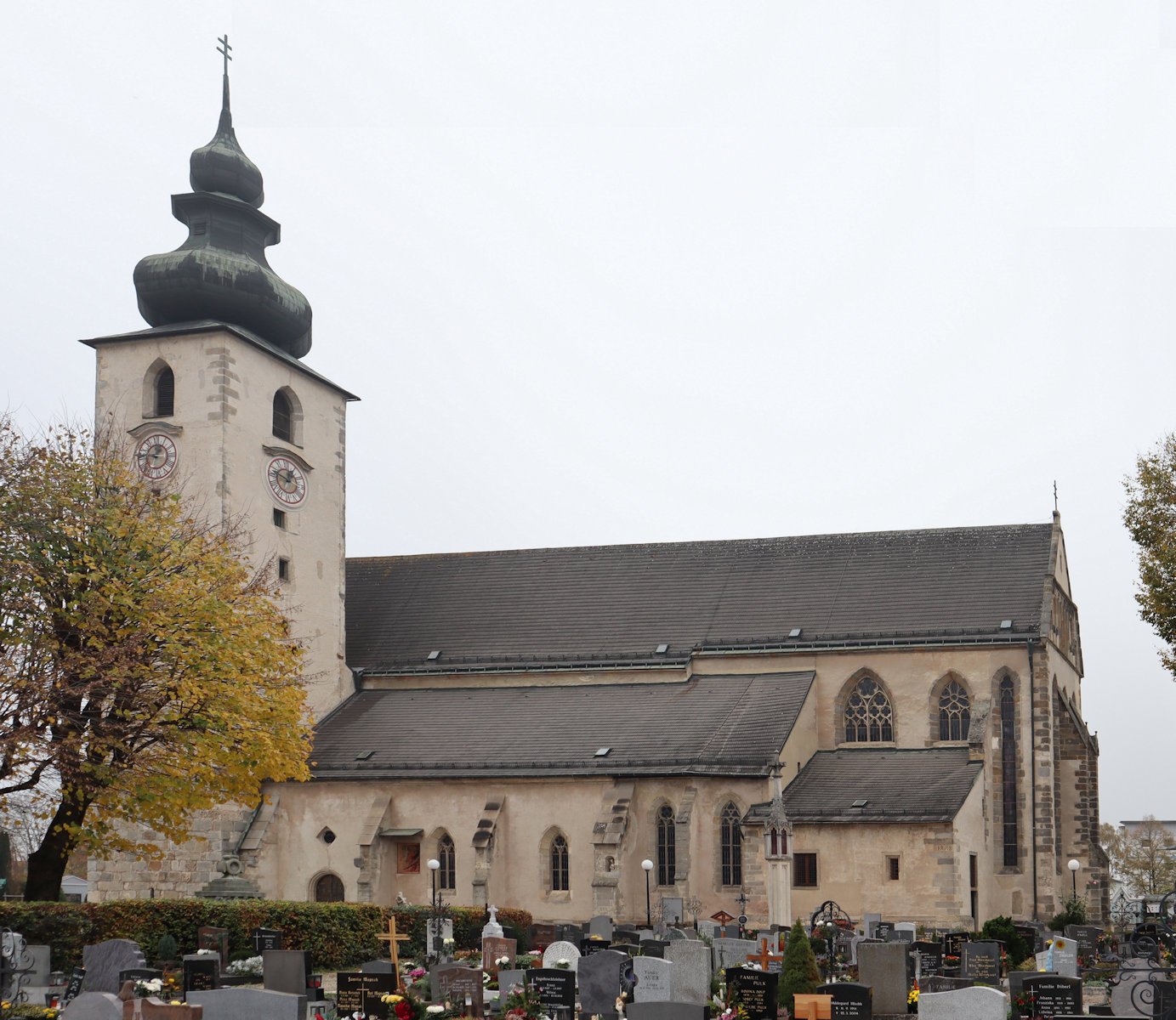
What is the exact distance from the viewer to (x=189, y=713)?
96.5 ft

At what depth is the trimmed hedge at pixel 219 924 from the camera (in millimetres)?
25188

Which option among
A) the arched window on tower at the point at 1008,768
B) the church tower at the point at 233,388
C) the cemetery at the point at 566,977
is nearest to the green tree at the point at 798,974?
the cemetery at the point at 566,977

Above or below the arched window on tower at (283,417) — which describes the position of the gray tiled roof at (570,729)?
below

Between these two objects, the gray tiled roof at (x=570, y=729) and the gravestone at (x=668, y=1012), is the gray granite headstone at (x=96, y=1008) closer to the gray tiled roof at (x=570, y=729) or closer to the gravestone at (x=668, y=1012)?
the gravestone at (x=668, y=1012)

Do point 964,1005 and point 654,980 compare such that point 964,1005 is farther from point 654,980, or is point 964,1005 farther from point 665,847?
point 665,847

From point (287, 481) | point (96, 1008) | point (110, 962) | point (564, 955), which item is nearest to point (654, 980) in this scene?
point (564, 955)

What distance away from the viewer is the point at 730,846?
35.2 m

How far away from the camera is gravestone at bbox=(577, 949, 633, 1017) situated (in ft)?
66.4

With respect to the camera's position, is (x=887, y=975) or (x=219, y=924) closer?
(x=887, y=975)

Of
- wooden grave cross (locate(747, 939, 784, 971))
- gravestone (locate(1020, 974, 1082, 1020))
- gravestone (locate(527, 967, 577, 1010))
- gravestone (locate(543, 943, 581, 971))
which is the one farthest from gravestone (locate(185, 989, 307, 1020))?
gravestone (locate(1020, 974, 1082, 1020))

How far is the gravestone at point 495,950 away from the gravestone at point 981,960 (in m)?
7.50

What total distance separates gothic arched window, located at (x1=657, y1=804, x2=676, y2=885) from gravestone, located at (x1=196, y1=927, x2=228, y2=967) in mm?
12197

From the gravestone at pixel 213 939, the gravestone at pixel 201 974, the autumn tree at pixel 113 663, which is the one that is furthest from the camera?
the autumn tree at pixel 113 663

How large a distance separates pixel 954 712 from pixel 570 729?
10370mm
